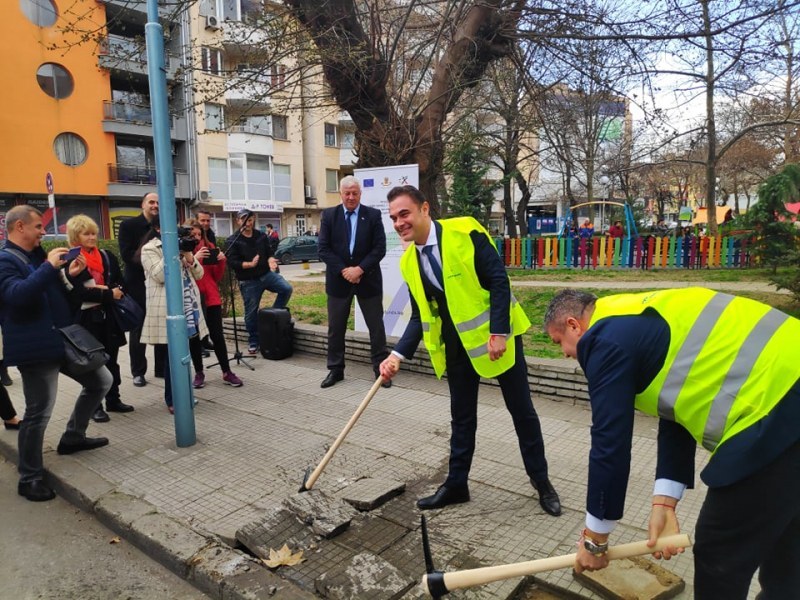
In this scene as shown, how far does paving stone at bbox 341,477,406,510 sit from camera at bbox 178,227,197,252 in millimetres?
3017

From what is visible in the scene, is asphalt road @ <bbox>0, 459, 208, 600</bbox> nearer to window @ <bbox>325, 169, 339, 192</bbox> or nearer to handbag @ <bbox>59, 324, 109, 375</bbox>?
handbag @ <bbox>59, 324, 109, 375</bbox>

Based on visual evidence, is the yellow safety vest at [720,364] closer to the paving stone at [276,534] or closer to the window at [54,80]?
the paving stone at [276,534]

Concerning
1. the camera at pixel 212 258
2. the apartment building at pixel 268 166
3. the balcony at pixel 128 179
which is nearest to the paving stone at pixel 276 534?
the camera at pixel 212 258

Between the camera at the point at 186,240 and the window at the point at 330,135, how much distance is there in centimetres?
3484

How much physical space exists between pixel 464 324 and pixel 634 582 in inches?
58.9

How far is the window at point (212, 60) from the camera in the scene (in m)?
6.74

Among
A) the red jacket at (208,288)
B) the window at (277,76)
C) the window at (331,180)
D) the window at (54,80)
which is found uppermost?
the window at (54,80)

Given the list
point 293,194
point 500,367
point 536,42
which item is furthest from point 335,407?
point 293,194

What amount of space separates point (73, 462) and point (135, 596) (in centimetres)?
182

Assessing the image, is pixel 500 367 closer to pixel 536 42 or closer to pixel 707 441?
pixel 707 441

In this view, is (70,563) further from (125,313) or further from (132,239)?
(132,239)

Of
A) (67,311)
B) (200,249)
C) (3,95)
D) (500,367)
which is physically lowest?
(500,367)

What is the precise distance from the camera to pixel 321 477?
3.77 metres

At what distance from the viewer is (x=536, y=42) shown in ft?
25.0
